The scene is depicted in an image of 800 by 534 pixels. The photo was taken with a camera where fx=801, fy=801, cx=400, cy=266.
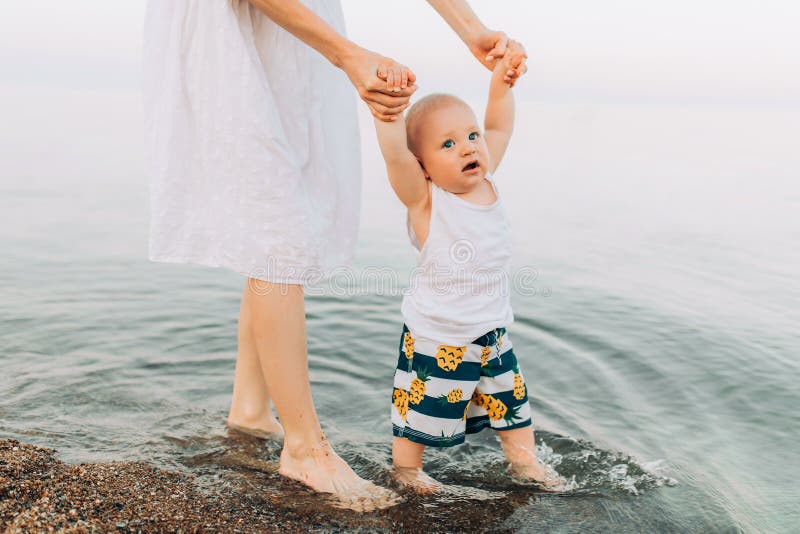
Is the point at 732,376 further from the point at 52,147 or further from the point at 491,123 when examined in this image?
the point at 52,147

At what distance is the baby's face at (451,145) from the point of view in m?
2.30

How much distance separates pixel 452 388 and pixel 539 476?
1.36ft

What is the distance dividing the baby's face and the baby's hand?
206mm

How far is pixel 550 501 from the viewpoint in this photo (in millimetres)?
2357

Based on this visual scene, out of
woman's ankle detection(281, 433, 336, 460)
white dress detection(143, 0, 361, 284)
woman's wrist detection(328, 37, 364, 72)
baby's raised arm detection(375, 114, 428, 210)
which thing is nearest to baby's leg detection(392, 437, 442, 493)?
woman's ankle detection(281, 433, 336, 460)

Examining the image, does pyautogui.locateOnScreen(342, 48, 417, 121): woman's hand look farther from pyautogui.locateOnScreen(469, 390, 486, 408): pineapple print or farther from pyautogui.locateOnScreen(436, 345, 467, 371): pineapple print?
pyautogui.locateOnScreen(469, 390, 486, 408): pineapple print

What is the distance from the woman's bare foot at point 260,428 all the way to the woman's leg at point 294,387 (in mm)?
294

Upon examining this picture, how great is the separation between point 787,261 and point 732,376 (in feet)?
8.30

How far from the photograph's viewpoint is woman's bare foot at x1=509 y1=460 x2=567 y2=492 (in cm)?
246

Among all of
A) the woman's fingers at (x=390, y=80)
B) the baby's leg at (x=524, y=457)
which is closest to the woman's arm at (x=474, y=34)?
the woman's fingers at (x=390, y=80)

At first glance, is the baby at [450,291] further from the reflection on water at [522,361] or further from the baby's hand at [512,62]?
the reflection on water at [522,361]

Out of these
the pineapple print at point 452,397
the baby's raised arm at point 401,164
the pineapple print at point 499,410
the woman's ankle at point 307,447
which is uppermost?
the baby's raised arm at point 401,164

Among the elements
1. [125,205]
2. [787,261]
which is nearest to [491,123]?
[787,261]

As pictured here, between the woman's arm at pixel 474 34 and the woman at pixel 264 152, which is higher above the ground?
the woman's arm at pixel 474 34
